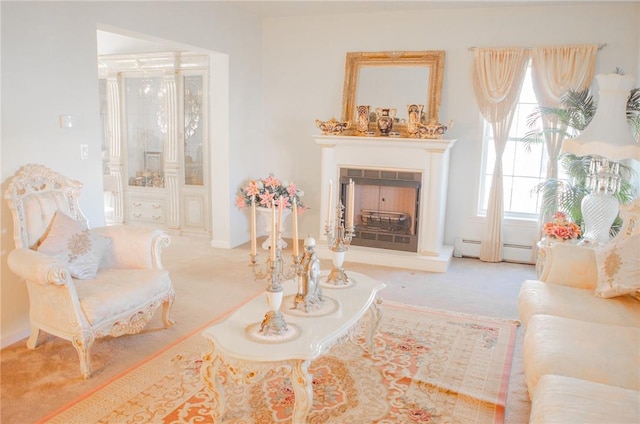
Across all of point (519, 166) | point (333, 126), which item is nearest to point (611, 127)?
point (519, 166)

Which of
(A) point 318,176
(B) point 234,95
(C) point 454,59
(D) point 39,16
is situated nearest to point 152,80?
(B) point 234,95

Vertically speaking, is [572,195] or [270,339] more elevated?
[572,195]

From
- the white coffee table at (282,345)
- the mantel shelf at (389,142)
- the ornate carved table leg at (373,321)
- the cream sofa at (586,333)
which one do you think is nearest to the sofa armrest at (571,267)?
the cream sofa at (586,333)

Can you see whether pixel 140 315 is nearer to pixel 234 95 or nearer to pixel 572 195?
pixel 234 95

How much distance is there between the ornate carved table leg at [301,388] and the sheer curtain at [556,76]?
410 centimetres

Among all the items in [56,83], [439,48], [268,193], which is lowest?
[268,193]

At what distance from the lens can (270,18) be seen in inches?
249

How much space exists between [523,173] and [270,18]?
141 inches

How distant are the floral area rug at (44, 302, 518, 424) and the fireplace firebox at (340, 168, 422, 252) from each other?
2067 mm

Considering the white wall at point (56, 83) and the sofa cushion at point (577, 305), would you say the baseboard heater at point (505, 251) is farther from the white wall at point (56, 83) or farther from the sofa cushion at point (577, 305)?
the white wall at point (56, 83)

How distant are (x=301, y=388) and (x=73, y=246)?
1.91m

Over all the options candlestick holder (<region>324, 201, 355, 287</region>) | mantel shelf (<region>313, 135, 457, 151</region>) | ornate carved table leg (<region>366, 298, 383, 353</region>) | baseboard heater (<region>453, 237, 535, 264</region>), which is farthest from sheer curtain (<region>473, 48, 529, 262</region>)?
candlestick holder (<region>324, 201, 355, 287</region>)

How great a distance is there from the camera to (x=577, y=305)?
290 cm

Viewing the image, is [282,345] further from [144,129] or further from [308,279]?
[144,129]
